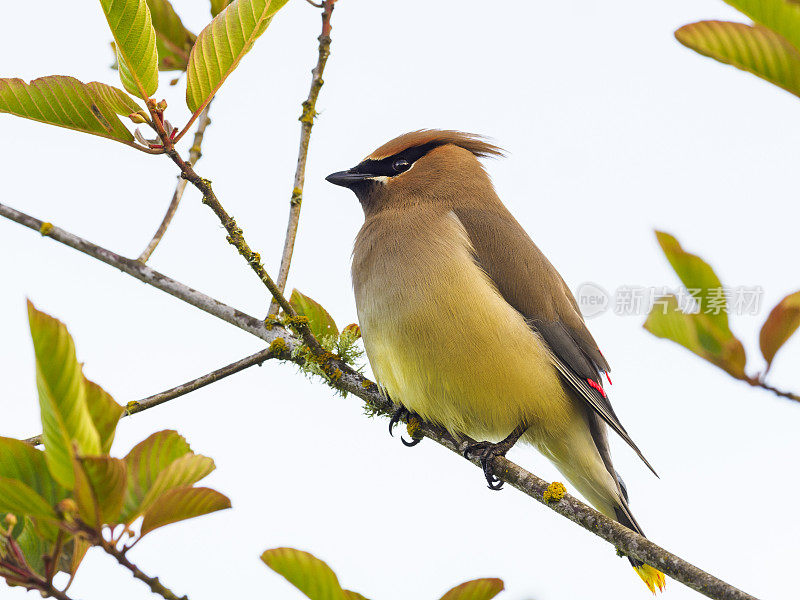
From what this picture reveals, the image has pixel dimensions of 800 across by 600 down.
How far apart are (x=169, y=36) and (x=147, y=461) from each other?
249 centimetres

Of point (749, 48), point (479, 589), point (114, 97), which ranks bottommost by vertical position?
point (479, 589)

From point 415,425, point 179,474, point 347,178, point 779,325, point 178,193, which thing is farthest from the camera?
point 347,178

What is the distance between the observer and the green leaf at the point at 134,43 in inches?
96.4

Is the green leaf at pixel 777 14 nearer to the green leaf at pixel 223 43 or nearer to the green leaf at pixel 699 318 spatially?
the green leaf at pixel 699 318

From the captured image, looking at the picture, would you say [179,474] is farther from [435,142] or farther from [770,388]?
[435,142]

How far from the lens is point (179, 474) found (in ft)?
6.58

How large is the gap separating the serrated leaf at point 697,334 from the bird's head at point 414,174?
117 inches

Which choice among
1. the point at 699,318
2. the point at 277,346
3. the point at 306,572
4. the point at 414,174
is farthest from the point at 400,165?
the point at 699,318

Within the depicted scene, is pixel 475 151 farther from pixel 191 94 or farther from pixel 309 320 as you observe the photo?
pixel 191 94

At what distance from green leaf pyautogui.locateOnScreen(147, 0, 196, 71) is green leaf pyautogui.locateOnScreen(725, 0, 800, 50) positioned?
286 cm

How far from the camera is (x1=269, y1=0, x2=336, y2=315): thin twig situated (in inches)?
146

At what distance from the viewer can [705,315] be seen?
1.76 metres

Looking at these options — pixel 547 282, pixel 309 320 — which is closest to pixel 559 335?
pixel 547 282

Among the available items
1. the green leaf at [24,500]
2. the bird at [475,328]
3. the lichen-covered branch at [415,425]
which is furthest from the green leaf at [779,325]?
the bird at [475,328]
